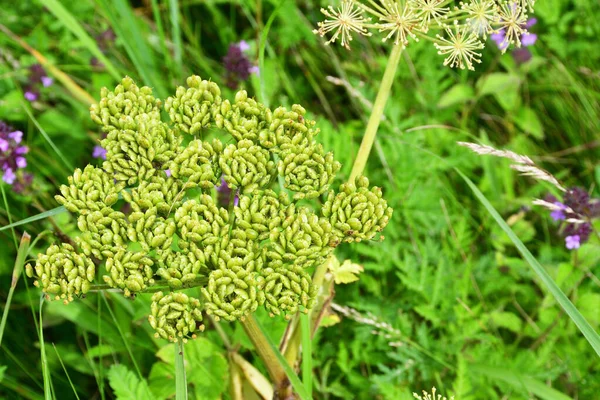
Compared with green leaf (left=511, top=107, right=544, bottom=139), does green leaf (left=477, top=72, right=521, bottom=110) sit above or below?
above

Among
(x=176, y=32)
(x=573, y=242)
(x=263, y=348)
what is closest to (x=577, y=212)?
(x=573, y=242)

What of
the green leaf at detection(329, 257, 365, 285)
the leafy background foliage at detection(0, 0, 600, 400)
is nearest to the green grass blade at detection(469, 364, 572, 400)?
the leafy background foliage at detection(0, 0, 600, 400)

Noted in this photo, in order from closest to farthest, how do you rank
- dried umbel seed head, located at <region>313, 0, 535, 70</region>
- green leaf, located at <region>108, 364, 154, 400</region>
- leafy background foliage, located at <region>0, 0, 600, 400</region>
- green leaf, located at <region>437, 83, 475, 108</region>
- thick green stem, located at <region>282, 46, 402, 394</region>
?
dried umbel seed head, located at <region>313, 0, 535, 70</region>
thick green stem, located at <region>282, 46, 402, 394</region>
green leaf, located at <region>108, 364, 154, 400</region>
leafy background foliage, located at <region>0, 0, 600, 400</region>
green leaf, located at <region>437, 83, 475, 108</region>

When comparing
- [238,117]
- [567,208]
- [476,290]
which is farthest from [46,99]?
[567,208]

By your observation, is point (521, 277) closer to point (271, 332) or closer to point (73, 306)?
point (271, 332)

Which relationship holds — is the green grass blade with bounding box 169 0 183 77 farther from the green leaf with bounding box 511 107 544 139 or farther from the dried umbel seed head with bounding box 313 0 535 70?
the green leaf with bounding box 511 107 544 139

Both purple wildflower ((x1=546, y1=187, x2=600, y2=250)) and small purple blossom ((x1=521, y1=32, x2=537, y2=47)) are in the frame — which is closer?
purple wildflower ((x1=546, y1=187, x2=600, y2=250))

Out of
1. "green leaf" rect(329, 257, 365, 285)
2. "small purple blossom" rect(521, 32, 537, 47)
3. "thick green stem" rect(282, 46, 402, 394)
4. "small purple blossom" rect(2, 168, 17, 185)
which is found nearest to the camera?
"thick green stem" rect(282, 46, 402, 394)

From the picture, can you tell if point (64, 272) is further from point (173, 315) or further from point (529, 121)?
point (529, 121)
